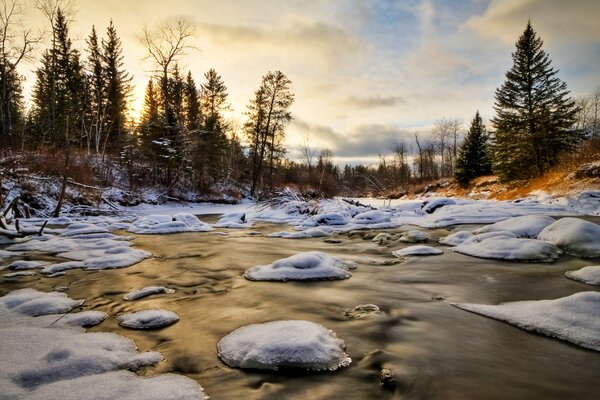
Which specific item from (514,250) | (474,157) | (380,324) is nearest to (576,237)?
(514,250)

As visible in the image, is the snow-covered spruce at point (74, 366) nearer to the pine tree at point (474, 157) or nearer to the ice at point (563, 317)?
the ice at point (563, 317)

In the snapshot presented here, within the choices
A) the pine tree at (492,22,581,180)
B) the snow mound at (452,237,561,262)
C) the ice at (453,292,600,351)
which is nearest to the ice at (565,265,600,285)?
the snow mound at (452,237,561,262)

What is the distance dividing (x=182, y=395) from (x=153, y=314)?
5.24ft

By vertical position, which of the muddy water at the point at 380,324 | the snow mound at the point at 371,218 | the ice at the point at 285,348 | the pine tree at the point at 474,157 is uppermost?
the pine tree at the point at 474,157

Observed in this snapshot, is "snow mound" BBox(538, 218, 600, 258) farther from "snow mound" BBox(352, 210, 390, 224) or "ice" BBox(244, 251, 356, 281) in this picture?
"snow mound" BBox(352, 210, 390, 224)

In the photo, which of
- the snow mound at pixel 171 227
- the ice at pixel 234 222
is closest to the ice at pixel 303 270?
the snow mound at pixel 171 227

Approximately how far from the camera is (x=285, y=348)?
7.89ft

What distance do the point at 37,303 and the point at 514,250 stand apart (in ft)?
22.7

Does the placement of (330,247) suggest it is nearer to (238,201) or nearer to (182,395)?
(182,395)

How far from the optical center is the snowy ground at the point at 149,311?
2.12 meters

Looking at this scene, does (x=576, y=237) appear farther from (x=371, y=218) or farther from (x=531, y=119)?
(x=531, y=119)

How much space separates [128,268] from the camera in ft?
18.5

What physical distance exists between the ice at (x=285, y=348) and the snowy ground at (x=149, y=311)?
0.01m

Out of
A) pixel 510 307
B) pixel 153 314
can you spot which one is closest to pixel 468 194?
pixel 510 307
